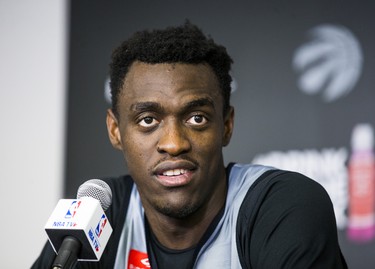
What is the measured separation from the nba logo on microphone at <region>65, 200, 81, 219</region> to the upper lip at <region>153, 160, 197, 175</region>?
1.10ft

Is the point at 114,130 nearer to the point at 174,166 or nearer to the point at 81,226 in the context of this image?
the point at 174,166

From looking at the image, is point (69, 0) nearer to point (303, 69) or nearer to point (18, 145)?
point (18, 145)

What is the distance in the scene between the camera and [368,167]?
8.81ft

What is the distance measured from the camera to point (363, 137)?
2695mm

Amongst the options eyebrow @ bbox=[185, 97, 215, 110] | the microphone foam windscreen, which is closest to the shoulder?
eyebrow @ bbox=[185, 97, 215, 110]

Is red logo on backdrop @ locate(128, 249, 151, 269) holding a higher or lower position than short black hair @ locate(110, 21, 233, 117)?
lower

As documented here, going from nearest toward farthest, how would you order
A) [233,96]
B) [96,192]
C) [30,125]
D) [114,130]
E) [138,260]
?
[96,192] < [138,260] < [114,130] < [233,96] < [30,125]

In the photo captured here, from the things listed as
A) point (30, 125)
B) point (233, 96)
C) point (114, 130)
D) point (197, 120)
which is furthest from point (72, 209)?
point (30, 125)

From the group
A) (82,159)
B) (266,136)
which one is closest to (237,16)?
(266,136)

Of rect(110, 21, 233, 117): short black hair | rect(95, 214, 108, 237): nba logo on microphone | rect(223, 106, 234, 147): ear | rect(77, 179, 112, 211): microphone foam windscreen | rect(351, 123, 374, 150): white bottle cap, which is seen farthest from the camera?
rect(351, 123, 374, 150): white bottle cap

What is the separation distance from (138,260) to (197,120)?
0.48 metres

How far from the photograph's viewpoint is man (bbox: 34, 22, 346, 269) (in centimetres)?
149

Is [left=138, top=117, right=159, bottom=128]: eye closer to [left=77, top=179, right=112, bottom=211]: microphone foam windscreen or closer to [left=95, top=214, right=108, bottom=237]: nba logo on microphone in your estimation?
[left=77, top=179, right=112, bottom=211]: microphone foam windscreen

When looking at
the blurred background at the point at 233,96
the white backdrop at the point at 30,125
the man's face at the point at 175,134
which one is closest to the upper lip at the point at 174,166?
the man's face at the point at 175,134
